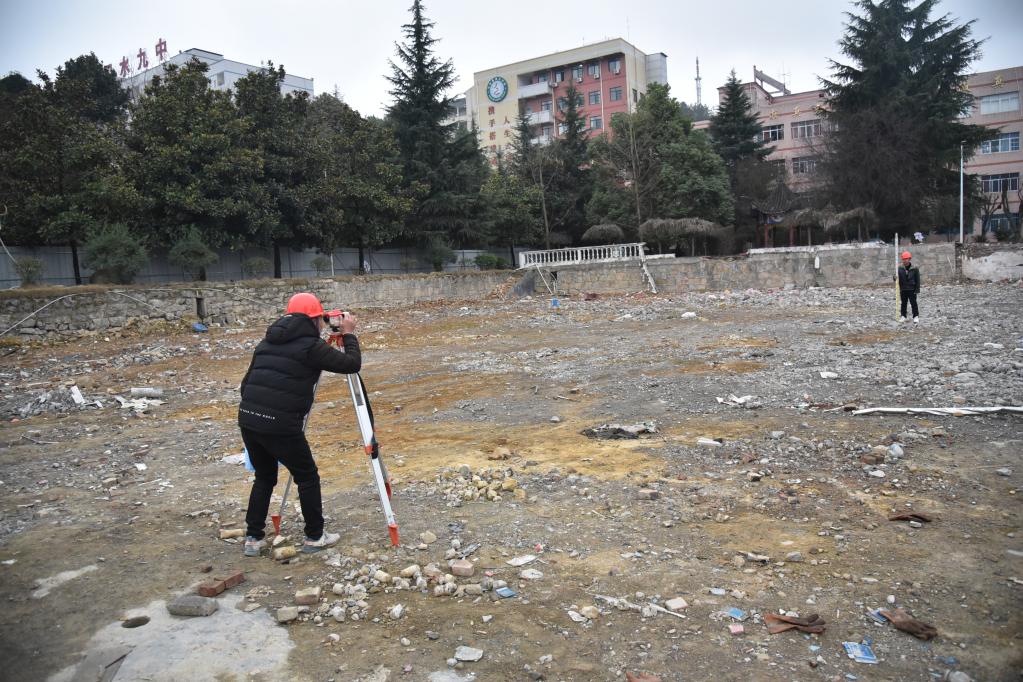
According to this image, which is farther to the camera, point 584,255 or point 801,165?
point 801,165

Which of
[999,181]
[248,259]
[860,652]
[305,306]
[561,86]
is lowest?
[860,652]

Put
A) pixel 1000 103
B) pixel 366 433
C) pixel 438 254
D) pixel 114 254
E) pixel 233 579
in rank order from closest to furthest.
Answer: pixel 233 579 → pixel 366 433 → pixel 114 254 → pixel 438 254 → pixel 1000 103

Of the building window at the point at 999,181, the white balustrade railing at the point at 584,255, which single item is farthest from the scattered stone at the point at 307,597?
the building window at the point at 999,181

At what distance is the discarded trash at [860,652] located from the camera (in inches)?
119

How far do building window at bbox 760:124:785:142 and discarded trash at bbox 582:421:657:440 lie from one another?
50.4 m

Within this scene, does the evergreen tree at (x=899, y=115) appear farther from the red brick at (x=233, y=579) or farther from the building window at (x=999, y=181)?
the red brick at (x=233, y=579)

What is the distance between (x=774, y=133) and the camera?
2034 inches

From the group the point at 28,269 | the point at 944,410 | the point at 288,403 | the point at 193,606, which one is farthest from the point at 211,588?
the point at 28,269

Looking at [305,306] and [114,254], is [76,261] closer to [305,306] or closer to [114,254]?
[114,254]

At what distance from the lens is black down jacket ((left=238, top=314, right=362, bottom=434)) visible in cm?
411

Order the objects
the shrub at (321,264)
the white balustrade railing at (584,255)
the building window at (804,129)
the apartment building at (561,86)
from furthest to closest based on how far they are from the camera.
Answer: the apartment building at (561,86) < the building window at (804,129) < the white balustrade railing at (584,255) < the shrub at (321,264)

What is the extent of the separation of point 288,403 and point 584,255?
30.2m

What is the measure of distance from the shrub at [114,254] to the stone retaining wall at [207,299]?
1.20 m

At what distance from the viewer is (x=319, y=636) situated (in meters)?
3.35
